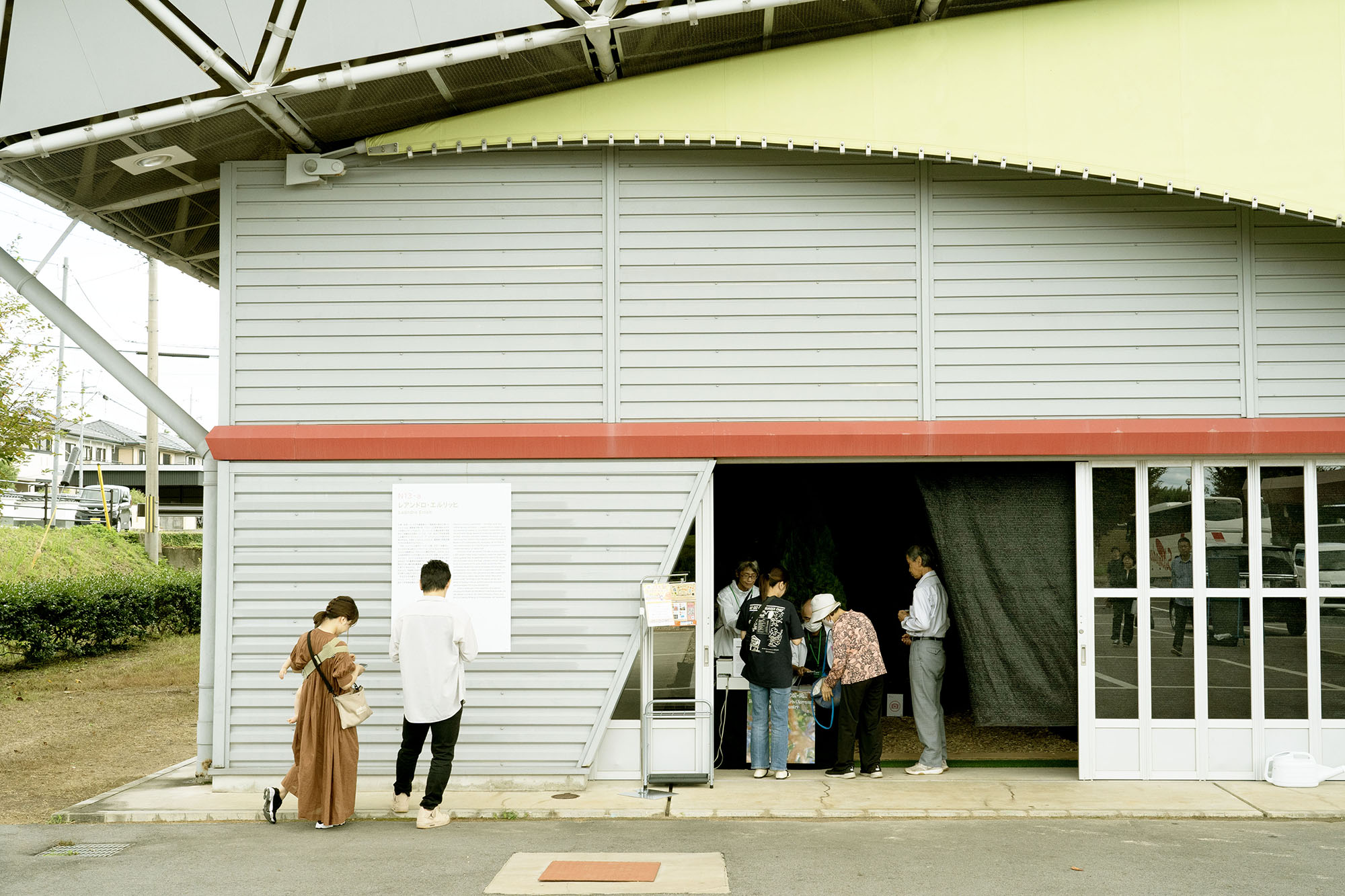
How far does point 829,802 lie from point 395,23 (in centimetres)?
582

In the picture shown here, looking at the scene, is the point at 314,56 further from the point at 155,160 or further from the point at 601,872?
the point at 601,872

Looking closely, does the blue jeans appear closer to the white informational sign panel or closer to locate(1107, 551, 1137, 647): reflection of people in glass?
the white informational sign panel

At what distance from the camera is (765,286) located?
25.6 ft

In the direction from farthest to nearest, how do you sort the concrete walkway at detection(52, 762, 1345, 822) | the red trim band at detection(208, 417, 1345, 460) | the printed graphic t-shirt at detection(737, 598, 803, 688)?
the printed graphic t-shirt at detection(737, 598, 803, 688)
the red trim band at detection(208, 417, 1345, 460)
the concrete walkway at detection(52, 762, 1345, 822)

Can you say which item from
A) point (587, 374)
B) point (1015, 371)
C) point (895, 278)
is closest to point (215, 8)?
point (587, 374)

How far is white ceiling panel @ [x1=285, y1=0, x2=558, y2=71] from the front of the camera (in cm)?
663

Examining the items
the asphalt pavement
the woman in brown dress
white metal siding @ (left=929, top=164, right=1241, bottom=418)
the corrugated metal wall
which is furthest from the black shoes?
white metal siding @ (left=929, top=164, right=1241, bottom=418)

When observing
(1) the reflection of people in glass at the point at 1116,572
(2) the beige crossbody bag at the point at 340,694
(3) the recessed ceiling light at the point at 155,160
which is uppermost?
(3) the recessed ceiling light at the point at 155,160

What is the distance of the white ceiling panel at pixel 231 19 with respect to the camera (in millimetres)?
6535

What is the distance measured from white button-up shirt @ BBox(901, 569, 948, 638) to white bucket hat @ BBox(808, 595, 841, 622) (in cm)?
54

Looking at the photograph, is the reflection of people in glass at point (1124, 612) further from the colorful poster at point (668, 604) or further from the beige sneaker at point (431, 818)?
the beige sneaker at point (431, 818)

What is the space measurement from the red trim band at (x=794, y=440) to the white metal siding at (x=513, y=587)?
121 mm

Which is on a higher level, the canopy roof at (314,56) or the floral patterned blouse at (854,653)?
the canopy roof at (314,56)

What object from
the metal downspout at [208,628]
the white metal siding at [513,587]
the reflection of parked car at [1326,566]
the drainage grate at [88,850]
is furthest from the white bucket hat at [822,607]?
the drainage grate at [88,850]
